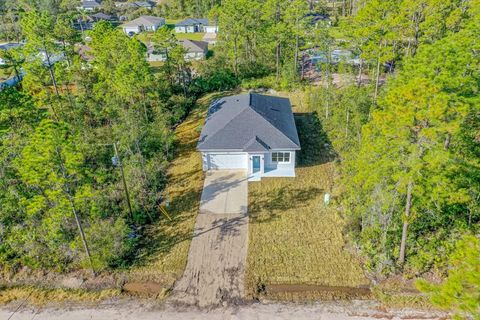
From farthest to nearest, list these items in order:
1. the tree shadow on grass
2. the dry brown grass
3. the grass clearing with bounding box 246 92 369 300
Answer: the tree shadow on grass < the dry brown grass < the grass clearing with bounding box 246 92 369 300

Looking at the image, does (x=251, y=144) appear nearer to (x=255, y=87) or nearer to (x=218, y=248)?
(x=218, y=248)

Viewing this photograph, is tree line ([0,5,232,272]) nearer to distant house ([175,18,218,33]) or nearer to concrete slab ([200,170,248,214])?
concrete slab ([200,170,248,214])

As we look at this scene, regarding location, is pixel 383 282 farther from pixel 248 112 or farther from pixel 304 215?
pixel 248 112

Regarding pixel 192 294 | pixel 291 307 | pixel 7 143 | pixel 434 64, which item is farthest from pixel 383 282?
pixel 7 143

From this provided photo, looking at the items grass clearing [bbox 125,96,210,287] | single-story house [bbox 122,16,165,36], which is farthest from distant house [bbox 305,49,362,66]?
single-story house [bbox 122,16,165,36]

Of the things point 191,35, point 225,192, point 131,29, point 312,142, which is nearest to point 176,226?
point 225,192
